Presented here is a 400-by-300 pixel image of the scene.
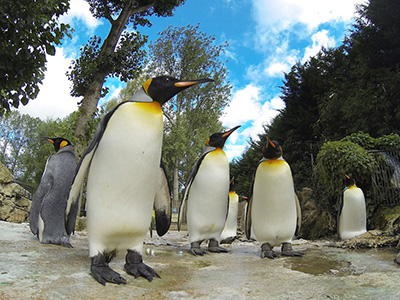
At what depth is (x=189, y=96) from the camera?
22.2 meters

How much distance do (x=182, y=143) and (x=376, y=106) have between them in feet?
38.9

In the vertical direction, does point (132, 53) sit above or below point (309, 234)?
above

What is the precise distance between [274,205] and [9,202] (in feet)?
25.4

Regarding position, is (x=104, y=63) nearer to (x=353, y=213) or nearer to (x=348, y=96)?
(x=353, y=213)

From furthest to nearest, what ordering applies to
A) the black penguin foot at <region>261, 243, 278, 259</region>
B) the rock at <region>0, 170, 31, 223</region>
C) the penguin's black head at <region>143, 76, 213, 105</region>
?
the rock at <region>0, 170, 31, 223</region>, the black penguin foot at <region>261, 243, 278, 259</region>, the penguin's black head at <region>143, 76, 213, 105</region>

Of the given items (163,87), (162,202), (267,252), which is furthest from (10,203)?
(163,87)

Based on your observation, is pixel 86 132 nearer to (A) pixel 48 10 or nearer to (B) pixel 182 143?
(A) pixel 48 10

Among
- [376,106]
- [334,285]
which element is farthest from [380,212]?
[334,285]

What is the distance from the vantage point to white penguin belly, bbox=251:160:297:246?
3.94 meters

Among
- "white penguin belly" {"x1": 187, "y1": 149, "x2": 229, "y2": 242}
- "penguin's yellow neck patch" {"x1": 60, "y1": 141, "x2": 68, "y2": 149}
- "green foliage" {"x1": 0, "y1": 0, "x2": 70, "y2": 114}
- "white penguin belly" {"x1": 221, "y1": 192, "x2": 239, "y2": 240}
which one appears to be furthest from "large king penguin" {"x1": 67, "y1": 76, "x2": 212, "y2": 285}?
"white penguin belly" {"x1": 221, "y1": 192, "x2": 239, "y2": 240}

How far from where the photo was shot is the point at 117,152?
2340 millimetres

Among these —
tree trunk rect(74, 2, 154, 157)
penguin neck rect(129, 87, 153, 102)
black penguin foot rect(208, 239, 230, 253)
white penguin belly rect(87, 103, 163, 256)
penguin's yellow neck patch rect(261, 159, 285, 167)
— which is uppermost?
tree trunk rect(74, 2, 154, 157)

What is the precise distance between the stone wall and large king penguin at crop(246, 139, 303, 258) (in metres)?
7.27

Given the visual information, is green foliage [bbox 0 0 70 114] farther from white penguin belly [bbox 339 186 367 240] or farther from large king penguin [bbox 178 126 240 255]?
white penguin belly [bbox 339 186 367 240]
